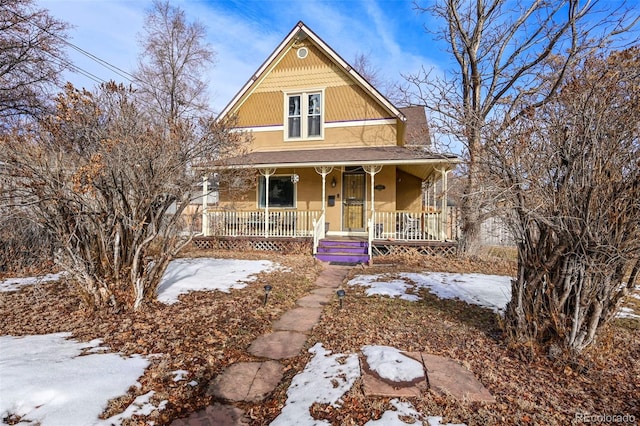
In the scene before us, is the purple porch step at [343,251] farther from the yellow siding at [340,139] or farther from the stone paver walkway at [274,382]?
the stone paver walkway at [274,382]

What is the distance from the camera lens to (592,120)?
10.2ft

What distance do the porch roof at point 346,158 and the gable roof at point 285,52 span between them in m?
1.81

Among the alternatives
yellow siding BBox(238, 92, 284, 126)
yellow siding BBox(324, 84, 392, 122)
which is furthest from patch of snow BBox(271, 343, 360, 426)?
yellow siding BBox(238, 92, 284, 126)

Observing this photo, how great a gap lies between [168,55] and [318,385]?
77.4 ft

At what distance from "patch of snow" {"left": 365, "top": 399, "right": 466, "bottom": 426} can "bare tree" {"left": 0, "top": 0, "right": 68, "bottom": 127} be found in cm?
1622

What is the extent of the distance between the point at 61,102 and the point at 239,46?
14708 mm

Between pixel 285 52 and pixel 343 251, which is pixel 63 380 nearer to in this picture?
pixel 343 251

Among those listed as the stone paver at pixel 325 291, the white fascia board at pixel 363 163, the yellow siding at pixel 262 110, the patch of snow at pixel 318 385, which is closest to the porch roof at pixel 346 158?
the white fascia board at pixel 363 163

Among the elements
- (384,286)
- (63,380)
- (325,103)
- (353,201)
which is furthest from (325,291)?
(325,103)

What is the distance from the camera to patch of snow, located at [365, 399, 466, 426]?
7.72ft

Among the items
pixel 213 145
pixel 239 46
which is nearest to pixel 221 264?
pixel 213 145

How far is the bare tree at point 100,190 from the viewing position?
4070mm

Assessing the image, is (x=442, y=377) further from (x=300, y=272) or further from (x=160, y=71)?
(x=160, y=71)

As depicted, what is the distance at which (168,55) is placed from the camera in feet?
68.1
